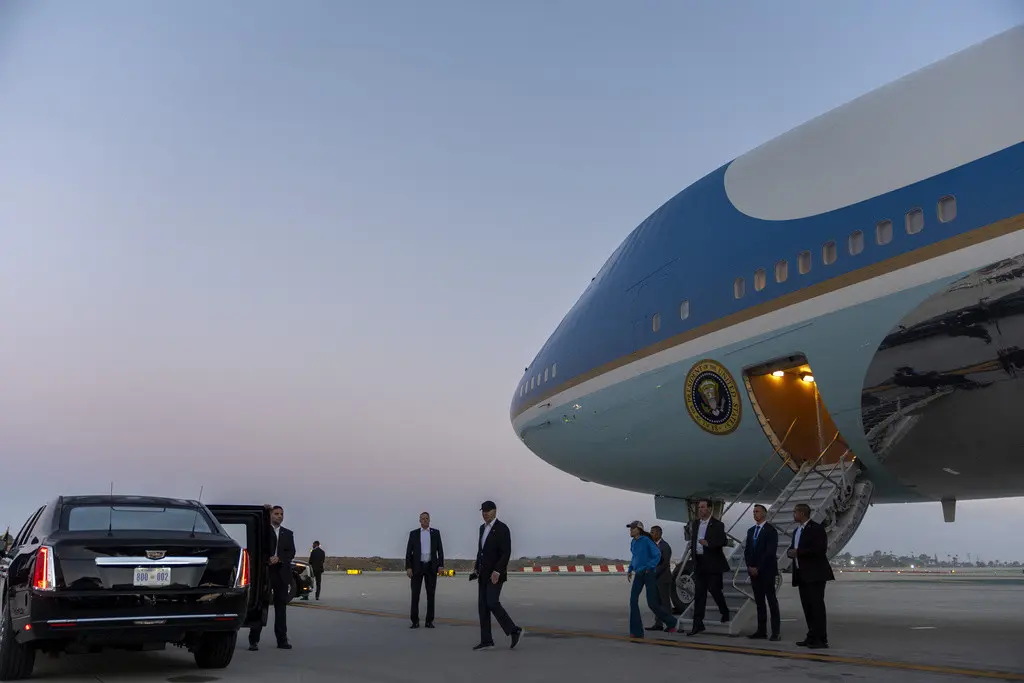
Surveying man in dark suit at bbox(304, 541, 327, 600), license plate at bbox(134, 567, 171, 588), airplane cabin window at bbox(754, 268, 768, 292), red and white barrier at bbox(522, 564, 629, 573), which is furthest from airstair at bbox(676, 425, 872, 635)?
Result: red and white barrier at bbox(522, 564, 629, 573)

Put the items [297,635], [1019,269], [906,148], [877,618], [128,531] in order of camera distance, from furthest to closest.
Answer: [877,618] < [297,635] < [906,148] < [1019,269] < [128,531]

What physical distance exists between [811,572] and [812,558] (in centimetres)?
14

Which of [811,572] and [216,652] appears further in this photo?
[811,572]

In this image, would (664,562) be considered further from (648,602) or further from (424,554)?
(424,554)

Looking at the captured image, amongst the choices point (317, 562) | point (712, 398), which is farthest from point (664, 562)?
point (317, 562)

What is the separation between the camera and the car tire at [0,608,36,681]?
22.7 feet

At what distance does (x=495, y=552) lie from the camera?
941cm

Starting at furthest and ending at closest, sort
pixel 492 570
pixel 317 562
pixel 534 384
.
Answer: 1. pixel 317 562
2. pixel 534 384
3. pixel 492 570

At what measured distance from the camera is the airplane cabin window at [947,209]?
931 centimetres

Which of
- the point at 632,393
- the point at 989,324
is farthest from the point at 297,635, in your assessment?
the point at 989,324

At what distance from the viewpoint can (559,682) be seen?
6.61 metres

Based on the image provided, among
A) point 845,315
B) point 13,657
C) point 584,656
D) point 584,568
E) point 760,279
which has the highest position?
point 760,279

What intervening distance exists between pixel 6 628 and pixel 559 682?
13.8ft

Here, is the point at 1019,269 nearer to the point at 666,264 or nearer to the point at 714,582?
the point at 714,582
